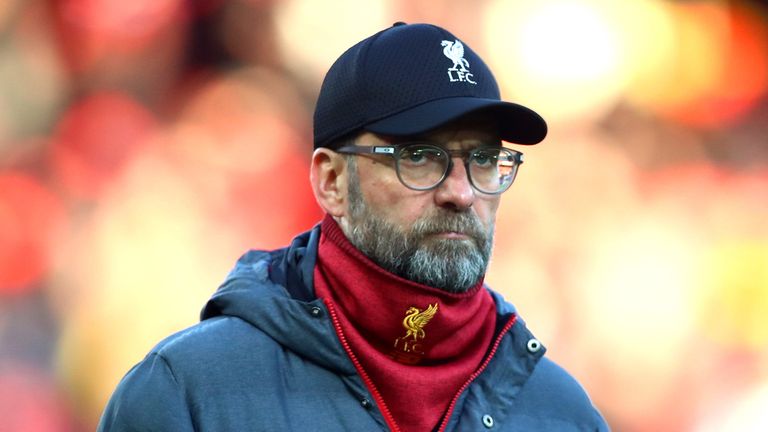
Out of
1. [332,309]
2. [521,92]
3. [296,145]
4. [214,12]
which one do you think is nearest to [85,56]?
[214,12]

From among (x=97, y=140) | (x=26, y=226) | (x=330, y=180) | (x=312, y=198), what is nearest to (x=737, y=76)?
(x=312, y=198)

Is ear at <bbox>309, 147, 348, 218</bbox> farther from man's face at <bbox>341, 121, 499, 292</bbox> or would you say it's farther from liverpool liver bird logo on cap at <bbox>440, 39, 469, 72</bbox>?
liverpool liver bird logo on cap at <bbox>440, 39, 469, 72</bbox>

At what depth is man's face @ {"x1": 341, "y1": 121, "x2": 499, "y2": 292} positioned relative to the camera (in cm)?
219

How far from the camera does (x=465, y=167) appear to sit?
219 cm

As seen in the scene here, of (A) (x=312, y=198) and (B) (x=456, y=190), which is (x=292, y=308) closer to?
(B) (x=456, y=190)

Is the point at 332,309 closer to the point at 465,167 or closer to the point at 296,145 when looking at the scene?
the point at 465,167

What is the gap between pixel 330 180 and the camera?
235 centimetres

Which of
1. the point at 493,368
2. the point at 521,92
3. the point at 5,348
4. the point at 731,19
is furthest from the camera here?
the point at 731,19

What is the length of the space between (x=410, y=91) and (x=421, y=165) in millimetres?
143

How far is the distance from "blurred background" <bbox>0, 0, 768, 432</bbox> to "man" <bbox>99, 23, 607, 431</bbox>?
2270 millimetres

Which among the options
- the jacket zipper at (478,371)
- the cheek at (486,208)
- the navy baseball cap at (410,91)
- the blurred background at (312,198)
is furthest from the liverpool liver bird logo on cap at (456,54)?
the blurred background at (312,198)

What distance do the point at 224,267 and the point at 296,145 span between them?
1.87 ft

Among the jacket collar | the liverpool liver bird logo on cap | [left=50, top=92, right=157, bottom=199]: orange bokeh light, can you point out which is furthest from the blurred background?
the liverpool liver bird logo on cap

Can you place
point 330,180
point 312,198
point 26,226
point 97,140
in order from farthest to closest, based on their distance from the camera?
point 312,198 < point 97,140 < point 26,226 < point 330,180
